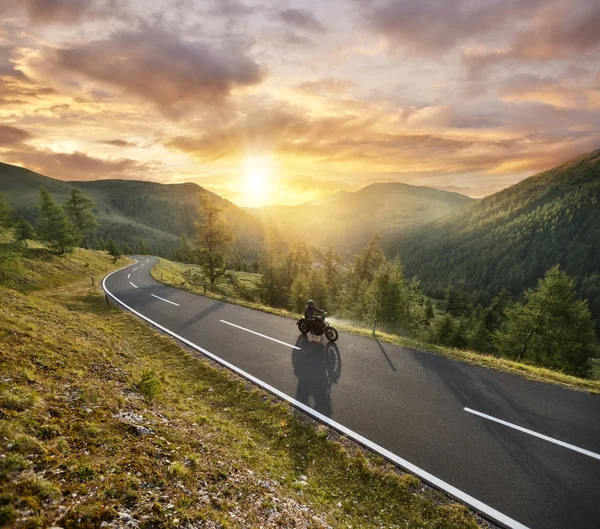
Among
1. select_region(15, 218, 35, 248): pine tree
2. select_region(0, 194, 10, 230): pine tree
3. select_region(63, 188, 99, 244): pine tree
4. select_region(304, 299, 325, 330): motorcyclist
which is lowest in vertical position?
select_region(304, 299, 325, 330): motorcyclist

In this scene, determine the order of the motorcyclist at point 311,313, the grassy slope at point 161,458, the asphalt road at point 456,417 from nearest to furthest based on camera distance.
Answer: the grassy slope at point 161,458 < the asphalt road at point 456,417 < the motorcyclist at point 311,313

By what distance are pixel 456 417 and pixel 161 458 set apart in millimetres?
7247

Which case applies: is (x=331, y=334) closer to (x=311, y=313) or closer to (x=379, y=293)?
(x=311, y=313)

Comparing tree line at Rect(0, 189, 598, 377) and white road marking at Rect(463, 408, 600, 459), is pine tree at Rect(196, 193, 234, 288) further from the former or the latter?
white road marking at Rect(463, 408, 600, 459)

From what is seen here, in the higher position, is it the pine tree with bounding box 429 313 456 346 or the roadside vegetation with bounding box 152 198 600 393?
the roadside vegetation with bounding box 152 198 600 393

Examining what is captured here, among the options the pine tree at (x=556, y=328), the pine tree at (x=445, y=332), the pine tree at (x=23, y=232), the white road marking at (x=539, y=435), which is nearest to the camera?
the white road marking at (x=539, y=435)

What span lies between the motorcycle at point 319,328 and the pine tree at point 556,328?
1810 cm

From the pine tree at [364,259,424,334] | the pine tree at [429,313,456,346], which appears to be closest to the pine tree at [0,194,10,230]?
the pine tree at [364,259,424,334]

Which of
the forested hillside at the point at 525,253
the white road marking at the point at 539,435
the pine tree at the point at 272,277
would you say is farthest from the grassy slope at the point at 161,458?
the forested hillside at the point at 525,253

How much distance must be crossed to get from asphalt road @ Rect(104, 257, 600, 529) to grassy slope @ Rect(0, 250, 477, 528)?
72 centimetres

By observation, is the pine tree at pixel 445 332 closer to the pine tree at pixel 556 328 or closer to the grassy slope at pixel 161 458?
the pine tree at pixel 556 328

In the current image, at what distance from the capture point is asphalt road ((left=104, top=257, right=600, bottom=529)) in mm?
5254

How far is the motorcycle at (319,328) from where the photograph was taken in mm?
13023

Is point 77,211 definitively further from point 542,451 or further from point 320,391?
point 542,451
